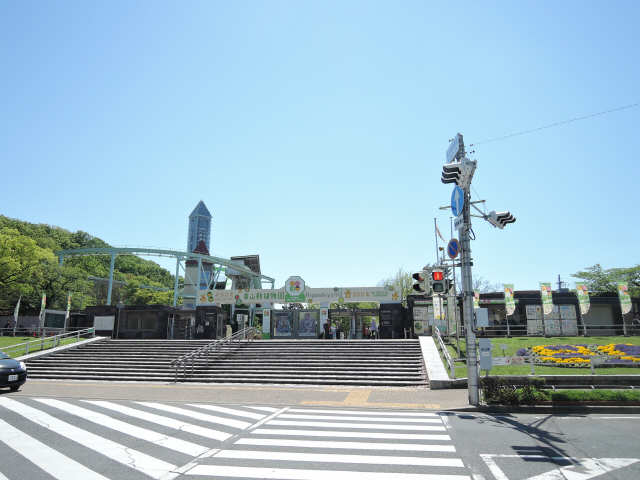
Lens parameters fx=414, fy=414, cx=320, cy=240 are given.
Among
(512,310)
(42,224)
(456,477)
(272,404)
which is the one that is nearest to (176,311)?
(272,404)

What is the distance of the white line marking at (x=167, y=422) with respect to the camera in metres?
8.13

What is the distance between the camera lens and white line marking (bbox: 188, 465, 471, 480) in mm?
5504

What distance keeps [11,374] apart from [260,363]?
9.89m

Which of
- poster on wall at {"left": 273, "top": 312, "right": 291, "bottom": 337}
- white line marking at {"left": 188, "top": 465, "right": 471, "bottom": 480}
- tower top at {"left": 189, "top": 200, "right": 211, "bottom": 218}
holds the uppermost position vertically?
tower top at {"left": 189, "top": 200, "right": 211, "bottom": 218}

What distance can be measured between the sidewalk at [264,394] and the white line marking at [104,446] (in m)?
3.89

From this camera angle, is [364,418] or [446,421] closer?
[446,421]

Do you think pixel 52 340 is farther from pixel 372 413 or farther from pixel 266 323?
pixel 372 413

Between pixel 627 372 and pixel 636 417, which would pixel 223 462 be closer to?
pixel 636 417

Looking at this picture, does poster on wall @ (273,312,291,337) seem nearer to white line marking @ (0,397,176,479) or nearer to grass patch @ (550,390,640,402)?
white line marking @ (0,397,176,479)

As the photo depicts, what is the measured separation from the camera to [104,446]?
7.10 metres

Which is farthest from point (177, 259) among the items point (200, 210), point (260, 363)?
point (200, 210)

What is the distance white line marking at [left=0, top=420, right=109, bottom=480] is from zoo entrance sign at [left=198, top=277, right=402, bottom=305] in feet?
75.6

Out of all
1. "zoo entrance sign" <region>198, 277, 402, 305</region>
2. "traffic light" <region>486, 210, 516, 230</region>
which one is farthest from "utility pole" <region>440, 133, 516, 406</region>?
"zoo entrance sign" <region>198, 277, 402, 305</region>

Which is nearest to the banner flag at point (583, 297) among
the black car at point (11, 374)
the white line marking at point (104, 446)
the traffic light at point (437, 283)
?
the traffic light at point (437, 283)
